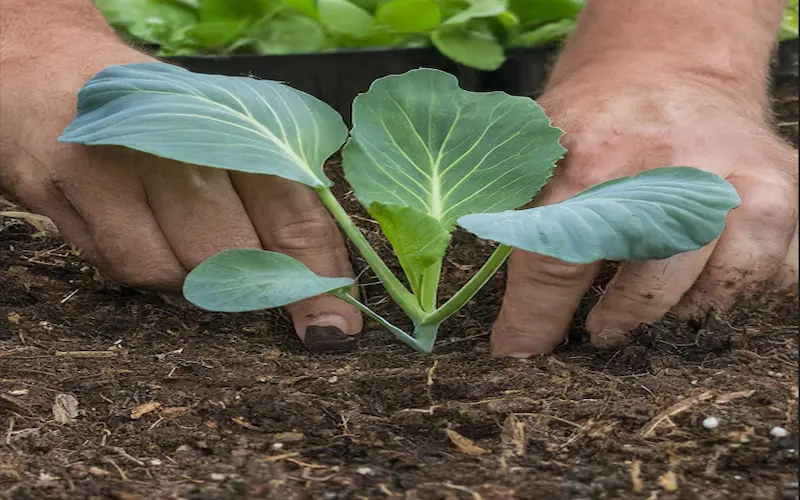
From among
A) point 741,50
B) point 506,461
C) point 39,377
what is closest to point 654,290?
point 506,461

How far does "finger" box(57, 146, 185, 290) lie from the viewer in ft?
3.96

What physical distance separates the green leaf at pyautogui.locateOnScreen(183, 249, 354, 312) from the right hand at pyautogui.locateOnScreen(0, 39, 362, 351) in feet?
0.71

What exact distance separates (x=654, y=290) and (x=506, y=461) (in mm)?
412

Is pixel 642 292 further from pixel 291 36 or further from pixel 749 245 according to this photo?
pixel 291 36

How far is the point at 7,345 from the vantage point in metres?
1.14

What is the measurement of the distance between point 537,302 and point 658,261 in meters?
0.17

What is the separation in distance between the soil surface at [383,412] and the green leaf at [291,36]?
1.01 m

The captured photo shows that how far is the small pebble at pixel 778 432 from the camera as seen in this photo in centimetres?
78

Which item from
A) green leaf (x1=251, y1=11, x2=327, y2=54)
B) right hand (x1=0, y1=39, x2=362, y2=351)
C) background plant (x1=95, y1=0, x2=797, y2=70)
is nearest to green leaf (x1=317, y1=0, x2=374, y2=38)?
background plant (x1=95, y1=0, x2=797, y2=70)

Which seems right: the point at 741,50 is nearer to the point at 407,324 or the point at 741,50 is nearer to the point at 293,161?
the point at 407,324

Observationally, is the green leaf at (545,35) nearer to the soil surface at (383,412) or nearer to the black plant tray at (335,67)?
the black plant tray at (335,67)

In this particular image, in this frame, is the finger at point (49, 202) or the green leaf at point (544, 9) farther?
the green leaf at point (544, 9)

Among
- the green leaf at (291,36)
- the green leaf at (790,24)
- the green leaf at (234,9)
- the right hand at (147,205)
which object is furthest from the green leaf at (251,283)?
the green leaf at (790,24)

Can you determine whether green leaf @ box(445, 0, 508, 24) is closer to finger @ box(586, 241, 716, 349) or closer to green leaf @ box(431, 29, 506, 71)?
green leaf @ box(431, 29, 506, 71)
